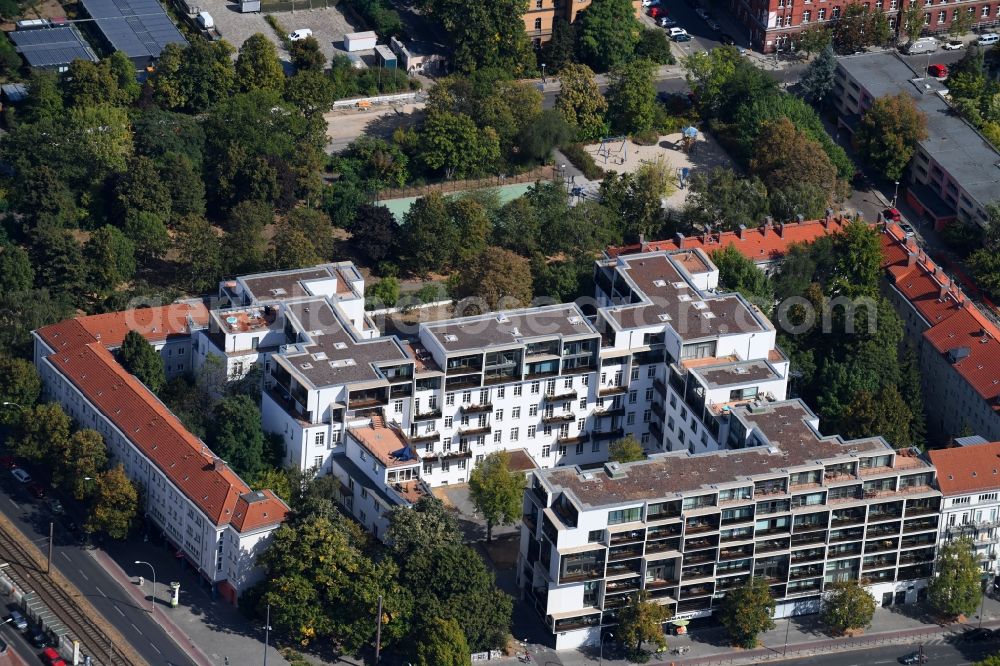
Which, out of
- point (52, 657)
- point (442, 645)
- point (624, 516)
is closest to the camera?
point (442, 645)

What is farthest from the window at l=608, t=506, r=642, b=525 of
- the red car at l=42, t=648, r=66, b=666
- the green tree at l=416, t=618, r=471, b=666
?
the red car at l=42, t=648, r=66, b=666

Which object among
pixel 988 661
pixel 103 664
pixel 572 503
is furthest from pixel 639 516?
pixel 103 664

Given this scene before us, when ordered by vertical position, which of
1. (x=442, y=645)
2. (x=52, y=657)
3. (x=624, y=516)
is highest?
(x=624, y=516)

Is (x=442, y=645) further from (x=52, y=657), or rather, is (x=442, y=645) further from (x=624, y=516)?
(x=52, y=657)

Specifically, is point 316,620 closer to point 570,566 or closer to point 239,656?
point 239,656

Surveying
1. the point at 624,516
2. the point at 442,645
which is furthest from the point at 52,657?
the point at 624,516

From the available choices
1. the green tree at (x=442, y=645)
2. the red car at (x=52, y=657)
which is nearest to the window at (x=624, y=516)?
the green tree at (x=442, y=645)
